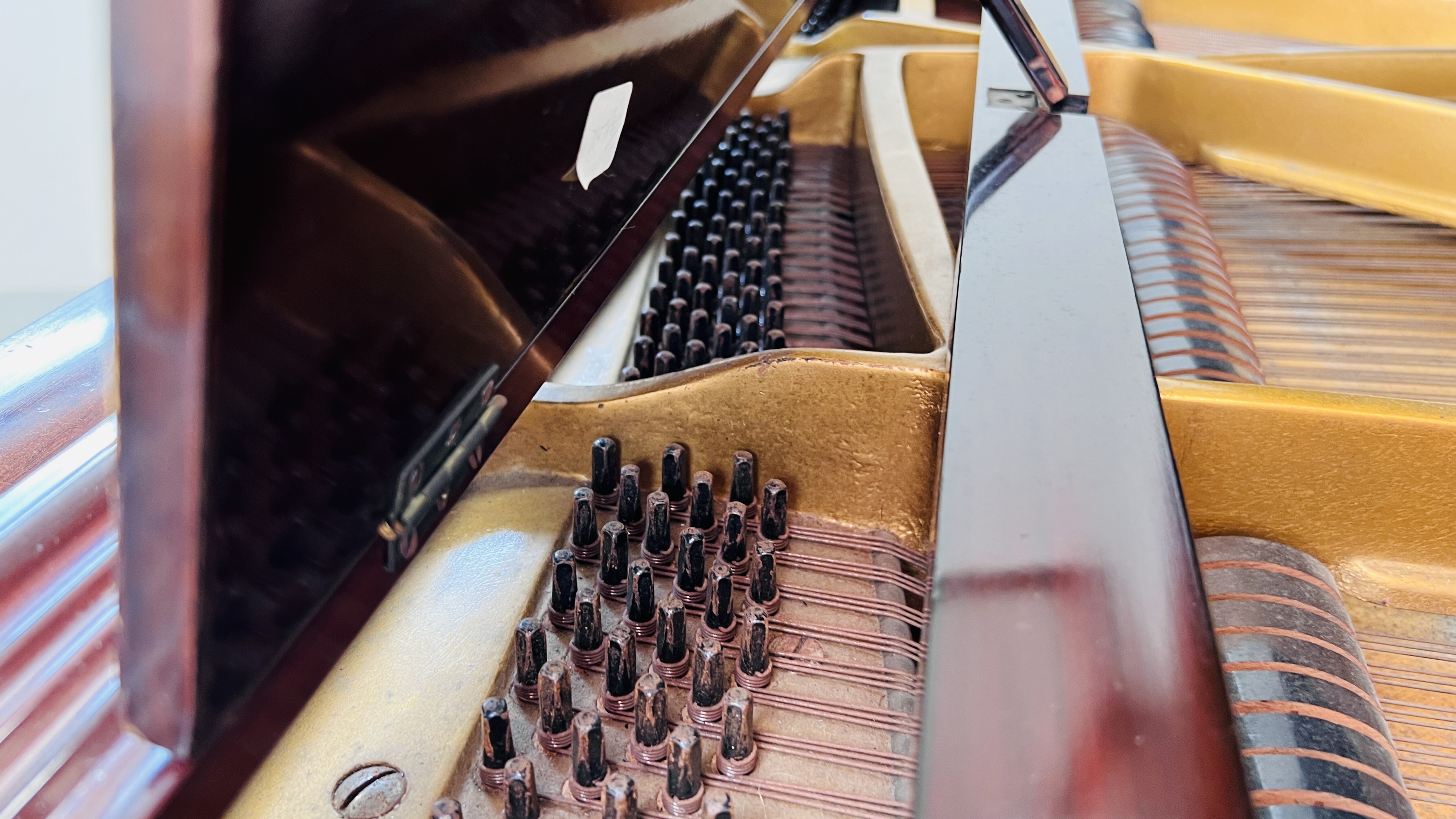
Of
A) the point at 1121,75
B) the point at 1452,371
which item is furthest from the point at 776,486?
the point at 1121,75

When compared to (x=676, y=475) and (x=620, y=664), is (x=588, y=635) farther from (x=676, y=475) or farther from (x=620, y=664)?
(x=676, y=475)

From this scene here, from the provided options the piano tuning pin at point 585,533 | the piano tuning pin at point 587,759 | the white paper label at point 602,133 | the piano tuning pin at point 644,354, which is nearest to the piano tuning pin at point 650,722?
the piano tuning pin at point 587,759

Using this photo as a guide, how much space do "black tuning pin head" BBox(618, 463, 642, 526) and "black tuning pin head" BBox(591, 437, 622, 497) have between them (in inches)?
1.1

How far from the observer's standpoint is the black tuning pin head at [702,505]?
1.14 m

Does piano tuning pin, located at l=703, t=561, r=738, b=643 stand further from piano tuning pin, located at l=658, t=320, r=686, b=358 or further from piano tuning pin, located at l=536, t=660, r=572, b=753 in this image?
piano tuning pin, located at l=658, t=320, r=686, b=358

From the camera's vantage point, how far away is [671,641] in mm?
961

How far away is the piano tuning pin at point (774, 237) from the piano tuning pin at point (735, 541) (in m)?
0.88

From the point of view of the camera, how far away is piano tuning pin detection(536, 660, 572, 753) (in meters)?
0.87

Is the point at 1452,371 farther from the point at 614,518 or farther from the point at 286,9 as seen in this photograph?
the point at 286,9

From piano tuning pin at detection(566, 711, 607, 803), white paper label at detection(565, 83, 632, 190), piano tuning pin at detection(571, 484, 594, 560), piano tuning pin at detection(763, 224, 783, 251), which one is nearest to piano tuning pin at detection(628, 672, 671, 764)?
piano tuning pin at detection(566, 711, 607, 803)

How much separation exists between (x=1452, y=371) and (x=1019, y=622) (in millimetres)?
1572

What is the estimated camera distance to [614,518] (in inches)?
46.5

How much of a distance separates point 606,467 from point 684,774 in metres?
0.44

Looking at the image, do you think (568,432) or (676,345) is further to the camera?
(676,345)
